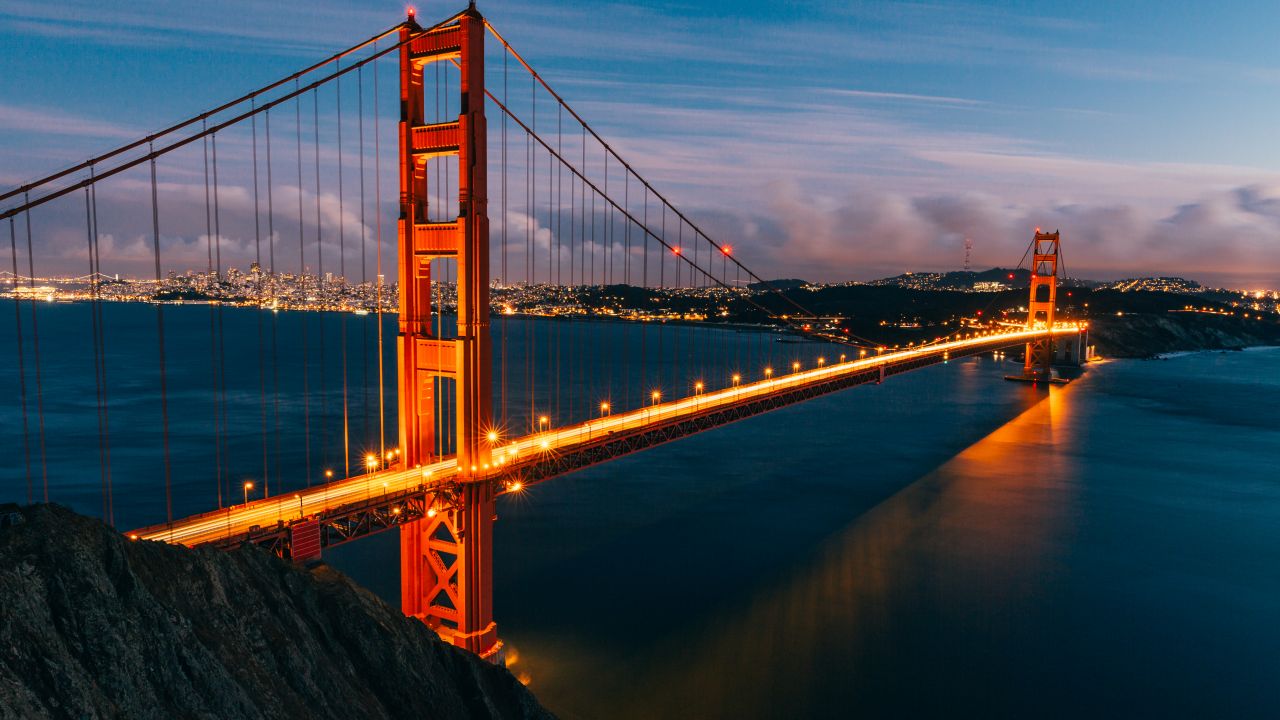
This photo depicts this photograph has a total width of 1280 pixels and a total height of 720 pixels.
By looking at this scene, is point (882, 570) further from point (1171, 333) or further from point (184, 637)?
point (1171, 333)

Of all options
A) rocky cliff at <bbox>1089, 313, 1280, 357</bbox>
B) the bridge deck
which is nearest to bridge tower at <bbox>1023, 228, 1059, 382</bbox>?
rocky cliff at <bbox>1089, 313, 1280, 357</bbox>

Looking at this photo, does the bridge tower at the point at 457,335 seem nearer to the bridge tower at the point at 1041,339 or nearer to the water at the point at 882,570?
the water at the point at 882,570

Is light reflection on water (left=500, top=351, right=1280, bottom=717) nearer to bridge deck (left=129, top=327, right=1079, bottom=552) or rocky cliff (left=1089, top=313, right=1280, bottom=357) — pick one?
bridge deck (left=129, top=327, right=1079, bottom=552)

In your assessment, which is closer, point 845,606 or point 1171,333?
point 845,606

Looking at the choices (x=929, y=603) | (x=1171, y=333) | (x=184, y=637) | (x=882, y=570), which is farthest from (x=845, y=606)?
(x=1171, y=333)

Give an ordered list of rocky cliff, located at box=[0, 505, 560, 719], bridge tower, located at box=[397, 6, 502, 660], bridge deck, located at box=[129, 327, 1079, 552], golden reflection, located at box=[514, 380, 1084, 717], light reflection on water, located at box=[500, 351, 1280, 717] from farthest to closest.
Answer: light reflection on water, located at box=[500, 351, 1280, 717] < golden reflection, located at box=[514, 380, 1084, 717] < bridge tower, located at box=[397, 6, 502, 660] < bridge deck, located at box=[129, 327, 1079, 552] < rocky cliff, located at box=[0, 505, 560, 719]

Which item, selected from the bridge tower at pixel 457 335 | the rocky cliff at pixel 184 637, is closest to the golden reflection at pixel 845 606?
the bridge tower at pixel 457 335
